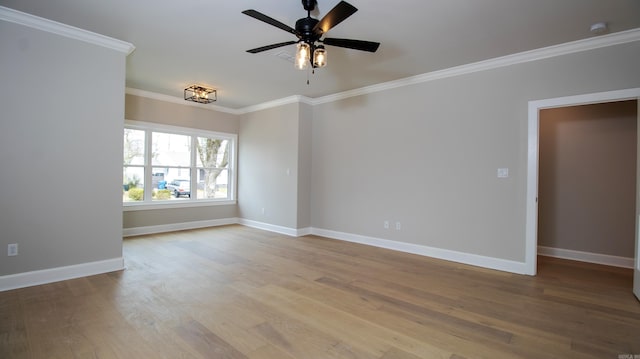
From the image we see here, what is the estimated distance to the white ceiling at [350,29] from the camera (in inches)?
107

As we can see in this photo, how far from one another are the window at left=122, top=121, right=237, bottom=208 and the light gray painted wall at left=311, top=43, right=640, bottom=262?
2.71 m

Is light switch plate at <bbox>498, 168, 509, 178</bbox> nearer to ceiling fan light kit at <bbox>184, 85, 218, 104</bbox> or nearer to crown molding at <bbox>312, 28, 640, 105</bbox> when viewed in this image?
crown molding at <bbox>312, 28, 640, 105</bbox>

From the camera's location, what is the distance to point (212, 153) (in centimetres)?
686

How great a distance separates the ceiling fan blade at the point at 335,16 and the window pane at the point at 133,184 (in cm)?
482

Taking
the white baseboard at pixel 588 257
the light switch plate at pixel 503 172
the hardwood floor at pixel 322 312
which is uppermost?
the light switch plate at pixel 503 172

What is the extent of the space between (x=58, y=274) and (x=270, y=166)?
3.84 meters

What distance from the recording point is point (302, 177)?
5.95 meters

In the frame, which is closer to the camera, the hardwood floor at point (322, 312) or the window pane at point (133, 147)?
the hardwood floor at point (322, 312)

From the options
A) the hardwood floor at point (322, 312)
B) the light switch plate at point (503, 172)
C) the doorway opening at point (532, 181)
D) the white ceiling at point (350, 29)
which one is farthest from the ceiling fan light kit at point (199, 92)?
the doorway opening at point (532, 181)

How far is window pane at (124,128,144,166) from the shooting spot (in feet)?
18.4

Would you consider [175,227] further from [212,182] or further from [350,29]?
[350,29]

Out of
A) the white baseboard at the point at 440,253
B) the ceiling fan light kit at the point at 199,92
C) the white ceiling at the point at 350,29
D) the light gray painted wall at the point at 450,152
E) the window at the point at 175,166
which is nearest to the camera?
the white ceiling at the point at 350,29

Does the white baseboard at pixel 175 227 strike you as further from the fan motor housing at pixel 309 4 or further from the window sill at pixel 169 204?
the fan motor housing at pixel 309 4

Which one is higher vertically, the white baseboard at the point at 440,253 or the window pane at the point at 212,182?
Answer: the window pane at the point at 212,182
